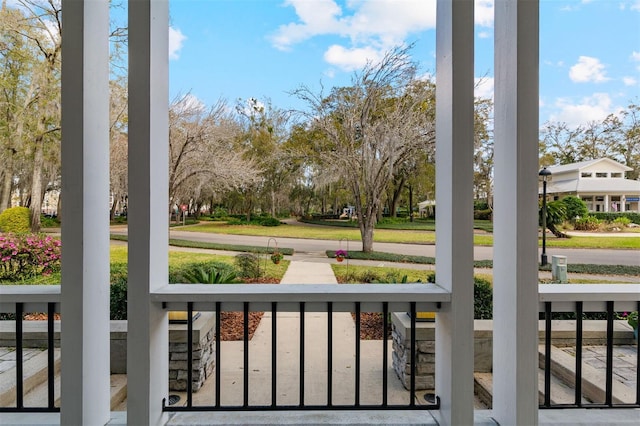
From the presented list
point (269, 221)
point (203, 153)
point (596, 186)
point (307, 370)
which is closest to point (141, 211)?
point (307, 370)

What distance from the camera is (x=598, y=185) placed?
6.82 ft

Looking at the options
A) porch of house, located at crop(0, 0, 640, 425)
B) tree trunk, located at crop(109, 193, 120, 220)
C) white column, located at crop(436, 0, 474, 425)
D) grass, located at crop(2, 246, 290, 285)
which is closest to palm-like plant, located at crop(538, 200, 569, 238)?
porch of house, located at crop(0, 0, 640, 425)

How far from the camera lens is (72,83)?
128cm

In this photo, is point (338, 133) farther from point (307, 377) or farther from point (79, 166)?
point (79, 166)

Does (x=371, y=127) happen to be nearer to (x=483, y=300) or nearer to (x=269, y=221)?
(x=269, y=221)

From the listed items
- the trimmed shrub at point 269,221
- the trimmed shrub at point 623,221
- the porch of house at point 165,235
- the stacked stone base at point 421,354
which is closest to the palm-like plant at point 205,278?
the trimmed shrub at point 269,221

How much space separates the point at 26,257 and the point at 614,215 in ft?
18.6

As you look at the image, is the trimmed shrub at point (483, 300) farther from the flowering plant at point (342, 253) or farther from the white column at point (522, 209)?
the flowering plant at point (342, 253)

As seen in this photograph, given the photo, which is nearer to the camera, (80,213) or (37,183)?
(80,213)

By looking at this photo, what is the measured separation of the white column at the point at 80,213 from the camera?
1280mm

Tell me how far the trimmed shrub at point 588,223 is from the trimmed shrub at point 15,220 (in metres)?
5.73

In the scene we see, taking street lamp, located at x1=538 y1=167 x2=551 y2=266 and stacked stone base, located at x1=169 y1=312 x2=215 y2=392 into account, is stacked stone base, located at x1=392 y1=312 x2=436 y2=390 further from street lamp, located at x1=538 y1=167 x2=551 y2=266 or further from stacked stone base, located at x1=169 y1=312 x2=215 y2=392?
stacked stone base, located at x1=169 y1=312 x2=215 y2=392

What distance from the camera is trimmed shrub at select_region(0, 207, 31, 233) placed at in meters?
4.11

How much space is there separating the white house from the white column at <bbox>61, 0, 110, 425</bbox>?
8.79 feet
